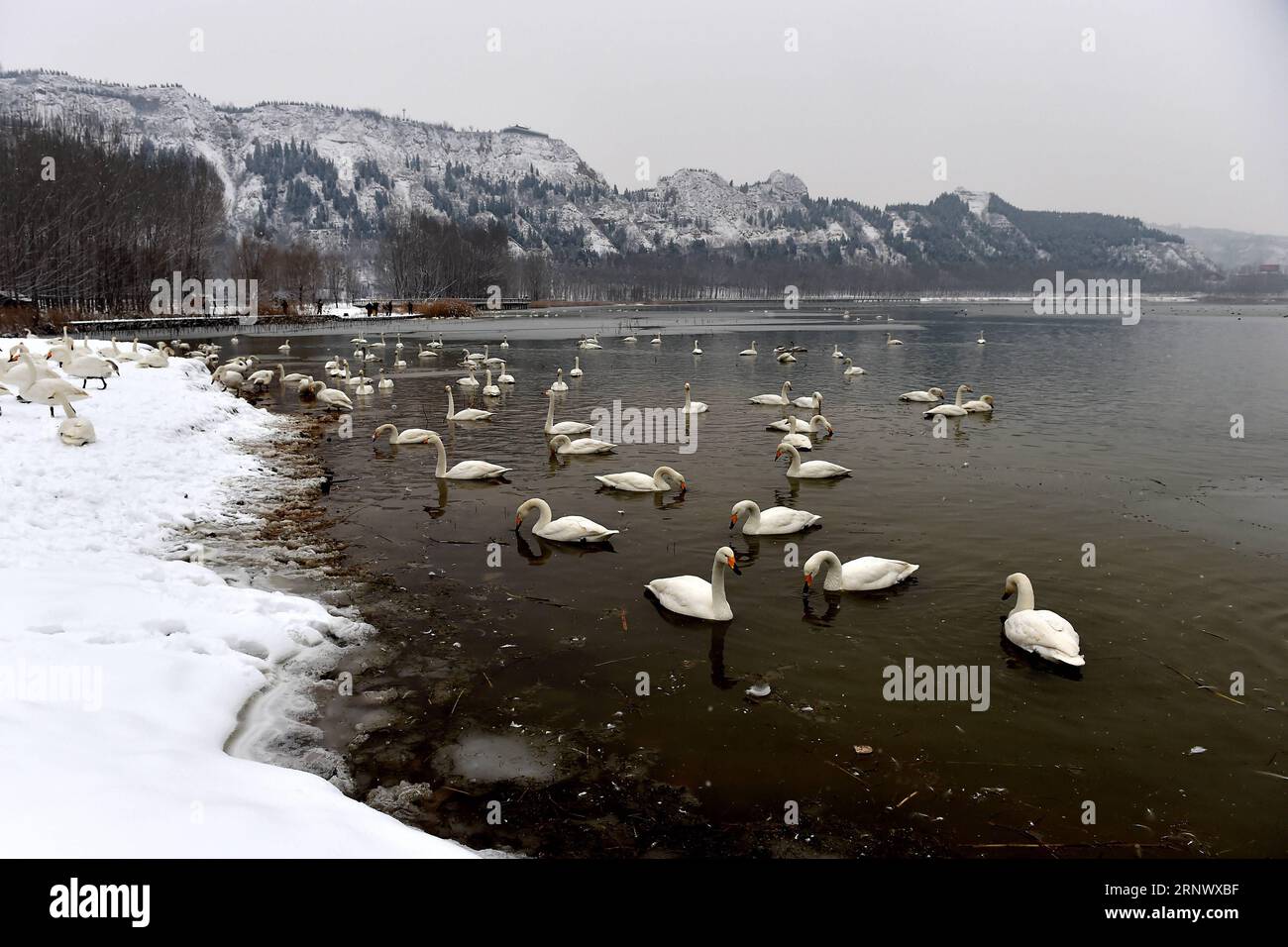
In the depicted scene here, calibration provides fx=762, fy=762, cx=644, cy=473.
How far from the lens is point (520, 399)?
97.1 ft

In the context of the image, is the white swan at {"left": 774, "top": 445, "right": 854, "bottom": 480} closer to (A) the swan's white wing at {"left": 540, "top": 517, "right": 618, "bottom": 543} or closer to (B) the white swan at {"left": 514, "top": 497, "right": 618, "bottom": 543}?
(B) the white swan at {"left": 514, "top": 497, "right": 618, "bottom": 543}

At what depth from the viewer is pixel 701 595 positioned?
939 centimetres

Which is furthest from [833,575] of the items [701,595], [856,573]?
[701,595]

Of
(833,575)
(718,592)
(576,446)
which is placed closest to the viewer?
(718,592)

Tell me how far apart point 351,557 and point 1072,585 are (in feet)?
34.0

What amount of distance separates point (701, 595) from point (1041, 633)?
150 inches

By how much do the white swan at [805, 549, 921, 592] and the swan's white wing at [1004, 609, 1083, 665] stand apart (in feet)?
5.75

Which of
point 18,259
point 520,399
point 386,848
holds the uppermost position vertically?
point 18,259

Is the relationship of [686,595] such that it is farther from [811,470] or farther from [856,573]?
[811,470]

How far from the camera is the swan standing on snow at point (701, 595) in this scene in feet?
30.4

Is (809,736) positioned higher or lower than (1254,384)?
lower

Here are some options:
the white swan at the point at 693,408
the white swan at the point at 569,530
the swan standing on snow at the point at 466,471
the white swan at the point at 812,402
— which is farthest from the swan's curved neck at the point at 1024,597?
the white swan at the point at 693,408
